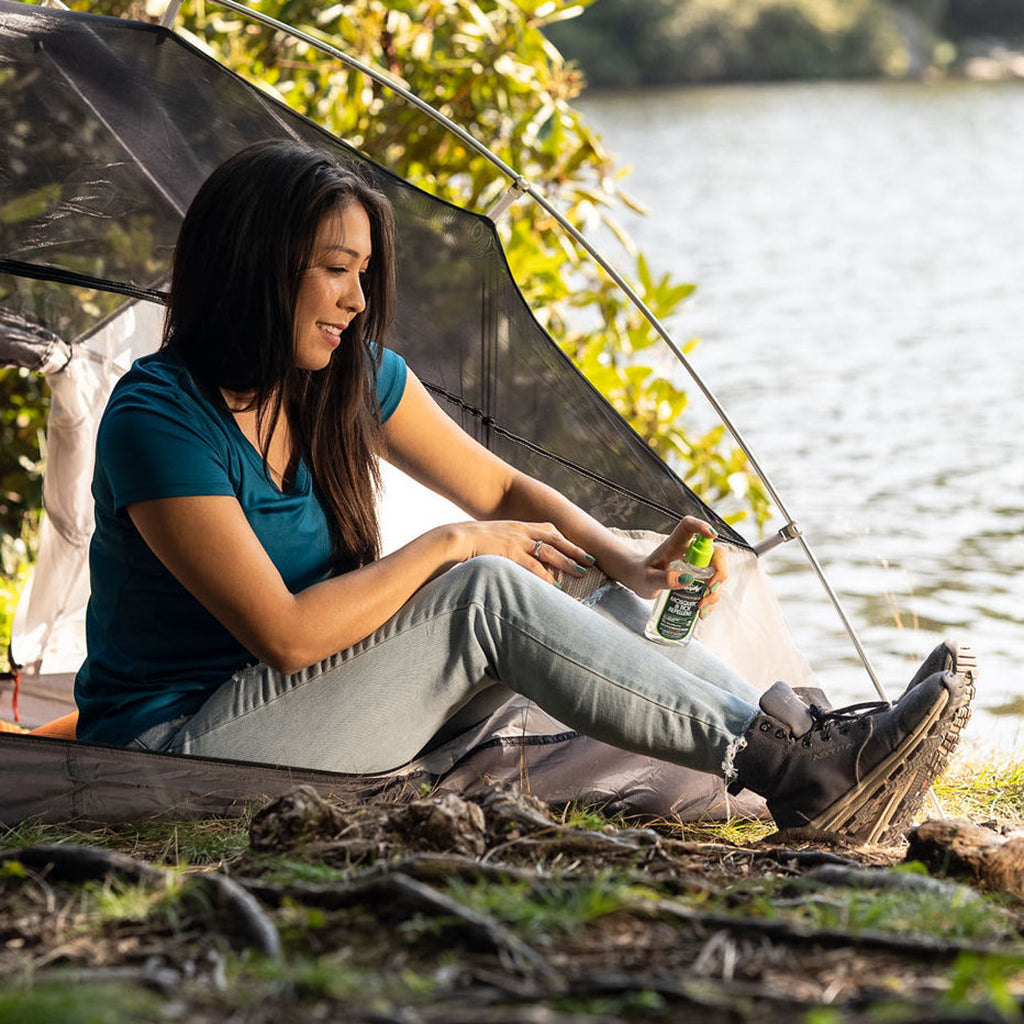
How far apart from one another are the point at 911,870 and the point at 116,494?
114 centimetres

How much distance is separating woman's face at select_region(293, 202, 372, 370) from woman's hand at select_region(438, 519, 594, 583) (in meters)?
0.32

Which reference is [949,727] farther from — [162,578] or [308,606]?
[162,578]

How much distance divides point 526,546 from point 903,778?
64cm

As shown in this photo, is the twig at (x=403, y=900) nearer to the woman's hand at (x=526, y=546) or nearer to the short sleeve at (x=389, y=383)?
the woman's hand at (x=526, y=546)

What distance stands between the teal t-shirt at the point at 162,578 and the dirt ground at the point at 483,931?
316 mm

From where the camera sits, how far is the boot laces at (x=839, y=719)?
2.10 metres

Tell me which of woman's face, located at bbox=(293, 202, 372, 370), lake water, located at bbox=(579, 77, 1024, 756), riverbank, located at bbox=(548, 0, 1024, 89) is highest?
riverbank, located at bbox=(548, 0, 1024, 89)

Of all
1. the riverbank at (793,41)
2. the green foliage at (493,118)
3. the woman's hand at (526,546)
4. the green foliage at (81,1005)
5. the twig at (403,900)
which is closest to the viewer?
the green foliage at (81,1005)

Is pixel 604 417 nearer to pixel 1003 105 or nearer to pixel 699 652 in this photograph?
pixel 699 652

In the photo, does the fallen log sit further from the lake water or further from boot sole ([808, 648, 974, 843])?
the lake water

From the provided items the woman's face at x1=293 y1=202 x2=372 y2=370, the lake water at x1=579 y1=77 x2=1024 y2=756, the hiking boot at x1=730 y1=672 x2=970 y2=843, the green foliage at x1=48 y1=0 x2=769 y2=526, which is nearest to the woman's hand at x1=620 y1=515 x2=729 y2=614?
the hiking boot at x1=730 y1=672 x2=970 y2=843

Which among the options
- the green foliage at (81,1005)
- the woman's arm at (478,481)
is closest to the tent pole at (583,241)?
the woman's arm at (478,481)

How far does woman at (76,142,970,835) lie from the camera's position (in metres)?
2.05

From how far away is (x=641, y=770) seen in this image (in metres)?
2.37
